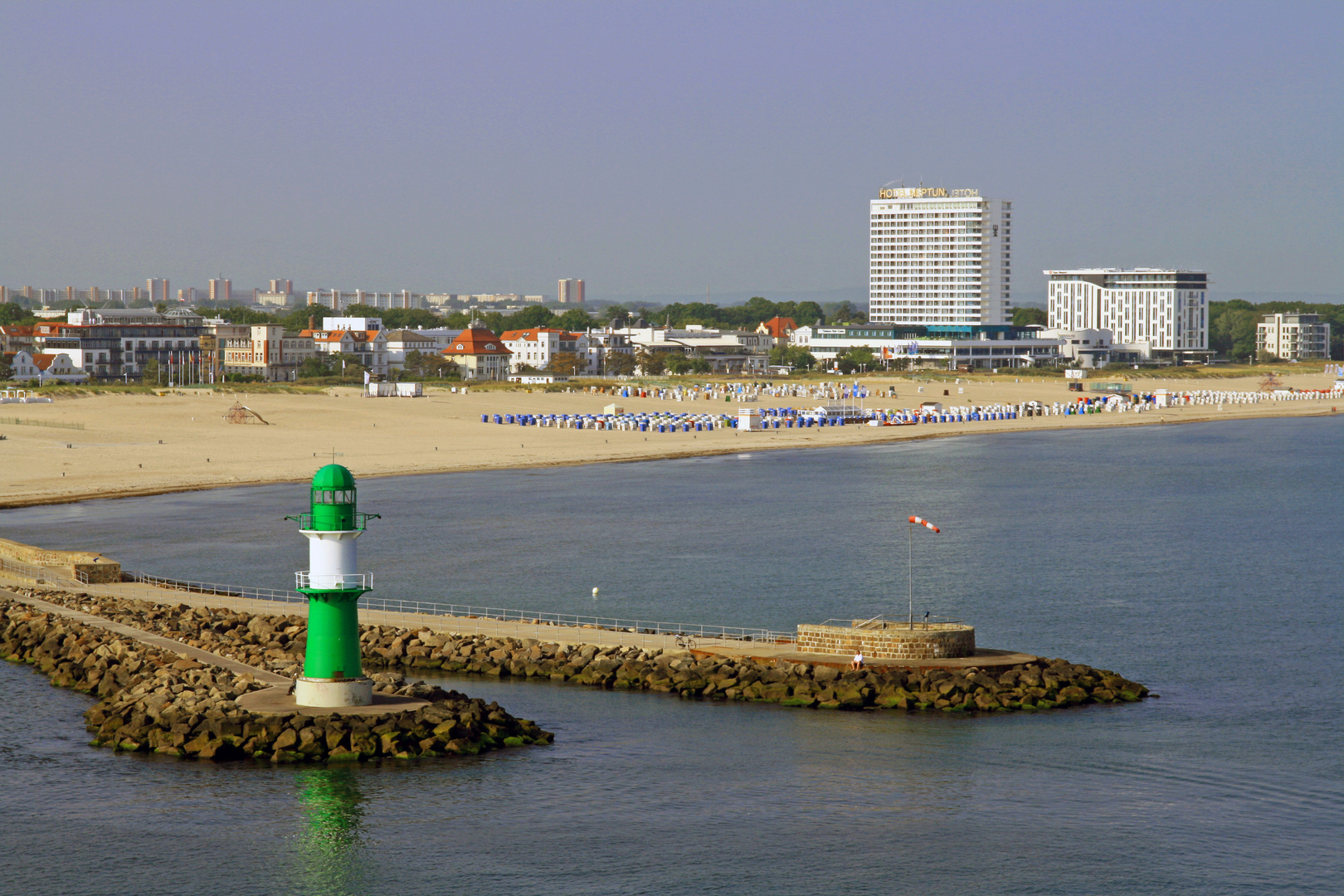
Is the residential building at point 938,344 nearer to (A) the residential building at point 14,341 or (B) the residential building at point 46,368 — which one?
(B) the residential building at point 46,368

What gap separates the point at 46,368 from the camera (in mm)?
120250

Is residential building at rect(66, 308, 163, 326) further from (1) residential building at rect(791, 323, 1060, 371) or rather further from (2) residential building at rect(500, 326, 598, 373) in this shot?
(1) residential building at rect(791, 323, 1060, 371)

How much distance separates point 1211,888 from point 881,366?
14917 centimetres

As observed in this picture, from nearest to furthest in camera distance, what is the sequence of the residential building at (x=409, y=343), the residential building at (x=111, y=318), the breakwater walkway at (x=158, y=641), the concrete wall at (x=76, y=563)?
the breakwater walkway at (x=158, y=641) < the concrete wall at (x=76, y=563) < the residential building at (x=409, y=343) < the residential building at (x=111, y=318)

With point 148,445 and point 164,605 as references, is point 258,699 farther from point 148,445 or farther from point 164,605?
point 148,445

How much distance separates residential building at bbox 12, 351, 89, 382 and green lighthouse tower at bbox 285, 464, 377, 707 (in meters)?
99.2

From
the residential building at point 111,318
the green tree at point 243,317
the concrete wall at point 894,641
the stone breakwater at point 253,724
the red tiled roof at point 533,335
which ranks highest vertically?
the green tree at point 243,317

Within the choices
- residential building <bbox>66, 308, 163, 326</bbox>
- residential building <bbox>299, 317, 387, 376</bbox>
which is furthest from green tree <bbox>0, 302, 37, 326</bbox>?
residential building <bbox>299, 317, 387, 376</bbox>

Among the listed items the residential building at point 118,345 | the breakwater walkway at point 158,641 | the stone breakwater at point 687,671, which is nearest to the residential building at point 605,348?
the residential building at point 118,345

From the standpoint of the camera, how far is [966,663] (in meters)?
28.1

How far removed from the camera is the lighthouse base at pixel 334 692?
78.1ft

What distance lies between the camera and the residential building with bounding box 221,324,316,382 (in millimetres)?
133250

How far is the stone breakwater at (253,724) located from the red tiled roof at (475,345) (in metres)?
116

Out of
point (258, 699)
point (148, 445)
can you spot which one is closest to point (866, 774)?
point (258, 699)
